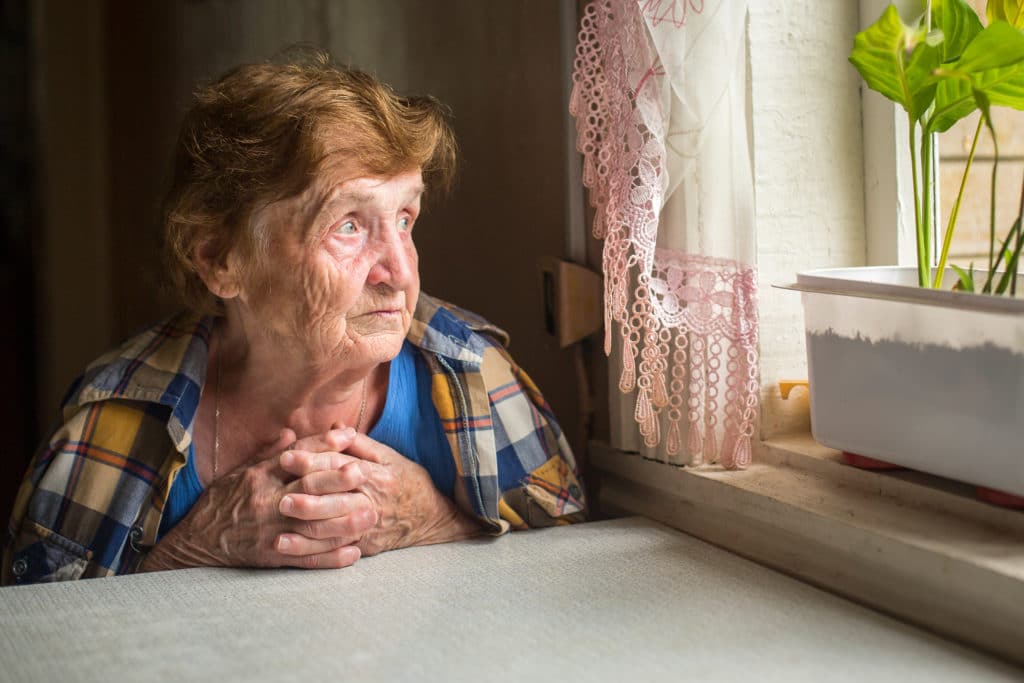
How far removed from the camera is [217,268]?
1418mm

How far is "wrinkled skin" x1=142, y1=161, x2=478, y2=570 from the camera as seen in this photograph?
1.33 metres

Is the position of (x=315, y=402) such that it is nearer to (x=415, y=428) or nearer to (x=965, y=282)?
(x=415, y=428)

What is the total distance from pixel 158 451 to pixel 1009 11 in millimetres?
1173

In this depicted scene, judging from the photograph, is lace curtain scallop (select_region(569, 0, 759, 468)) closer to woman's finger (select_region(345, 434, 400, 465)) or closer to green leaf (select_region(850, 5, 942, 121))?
green leaf (select_region(850, 5, 942, 121))

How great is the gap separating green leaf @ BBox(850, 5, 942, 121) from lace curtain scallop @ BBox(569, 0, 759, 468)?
23 cm

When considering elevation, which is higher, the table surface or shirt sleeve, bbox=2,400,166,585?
shirt sleeve, bbox=2,400,166,585

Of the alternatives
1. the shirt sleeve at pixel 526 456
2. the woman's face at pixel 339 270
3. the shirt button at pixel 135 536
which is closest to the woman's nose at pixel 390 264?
the woman's face at pixel 339 270

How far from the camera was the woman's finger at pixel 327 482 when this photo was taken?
4.41 ft

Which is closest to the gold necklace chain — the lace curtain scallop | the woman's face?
the woman's face

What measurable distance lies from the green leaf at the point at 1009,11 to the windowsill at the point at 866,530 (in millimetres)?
509

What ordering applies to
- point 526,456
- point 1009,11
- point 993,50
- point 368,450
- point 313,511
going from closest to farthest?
point 993,50
point 1009,11
point 313,511
point 368,450
point 526,456

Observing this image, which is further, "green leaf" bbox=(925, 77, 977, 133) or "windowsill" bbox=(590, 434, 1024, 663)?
"green leaf" bbox=(925, 77, 977, 133)

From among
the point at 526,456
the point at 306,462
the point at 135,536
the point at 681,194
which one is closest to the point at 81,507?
the point at 135,536

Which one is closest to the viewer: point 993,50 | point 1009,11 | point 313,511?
point 993,50
